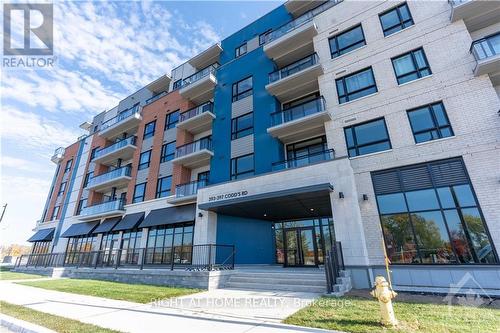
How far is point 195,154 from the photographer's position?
18.8m

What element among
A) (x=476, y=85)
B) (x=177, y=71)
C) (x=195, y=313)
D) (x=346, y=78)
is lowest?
(x=195, y=313)

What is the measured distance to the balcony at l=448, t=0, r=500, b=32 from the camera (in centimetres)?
1153

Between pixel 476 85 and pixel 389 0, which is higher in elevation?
pixel 389 0

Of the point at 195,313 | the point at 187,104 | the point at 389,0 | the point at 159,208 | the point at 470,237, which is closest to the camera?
the point at 195,313

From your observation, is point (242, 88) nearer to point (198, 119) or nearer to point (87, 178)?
point (198, 119)

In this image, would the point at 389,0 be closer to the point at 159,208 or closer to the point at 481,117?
the point at 481,117

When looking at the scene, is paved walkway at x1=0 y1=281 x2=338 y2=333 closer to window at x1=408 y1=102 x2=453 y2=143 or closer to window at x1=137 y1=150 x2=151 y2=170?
window at x1=408 y1=102 x2=453 y2=143

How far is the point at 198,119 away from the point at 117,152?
11.2 m

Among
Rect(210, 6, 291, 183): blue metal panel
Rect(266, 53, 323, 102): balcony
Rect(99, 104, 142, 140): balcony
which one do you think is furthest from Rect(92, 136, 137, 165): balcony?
Rect(266, 53, 323, 102): balcony

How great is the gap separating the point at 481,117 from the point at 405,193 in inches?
174

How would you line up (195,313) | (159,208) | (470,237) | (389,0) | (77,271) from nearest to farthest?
(195,313)
(470,237)
(389,0)
(77,271)
(159,208)

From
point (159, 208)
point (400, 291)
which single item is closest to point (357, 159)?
point (400, 291)

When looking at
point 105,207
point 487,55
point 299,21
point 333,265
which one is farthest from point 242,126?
point 105,207

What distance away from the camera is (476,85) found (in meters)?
10.9
